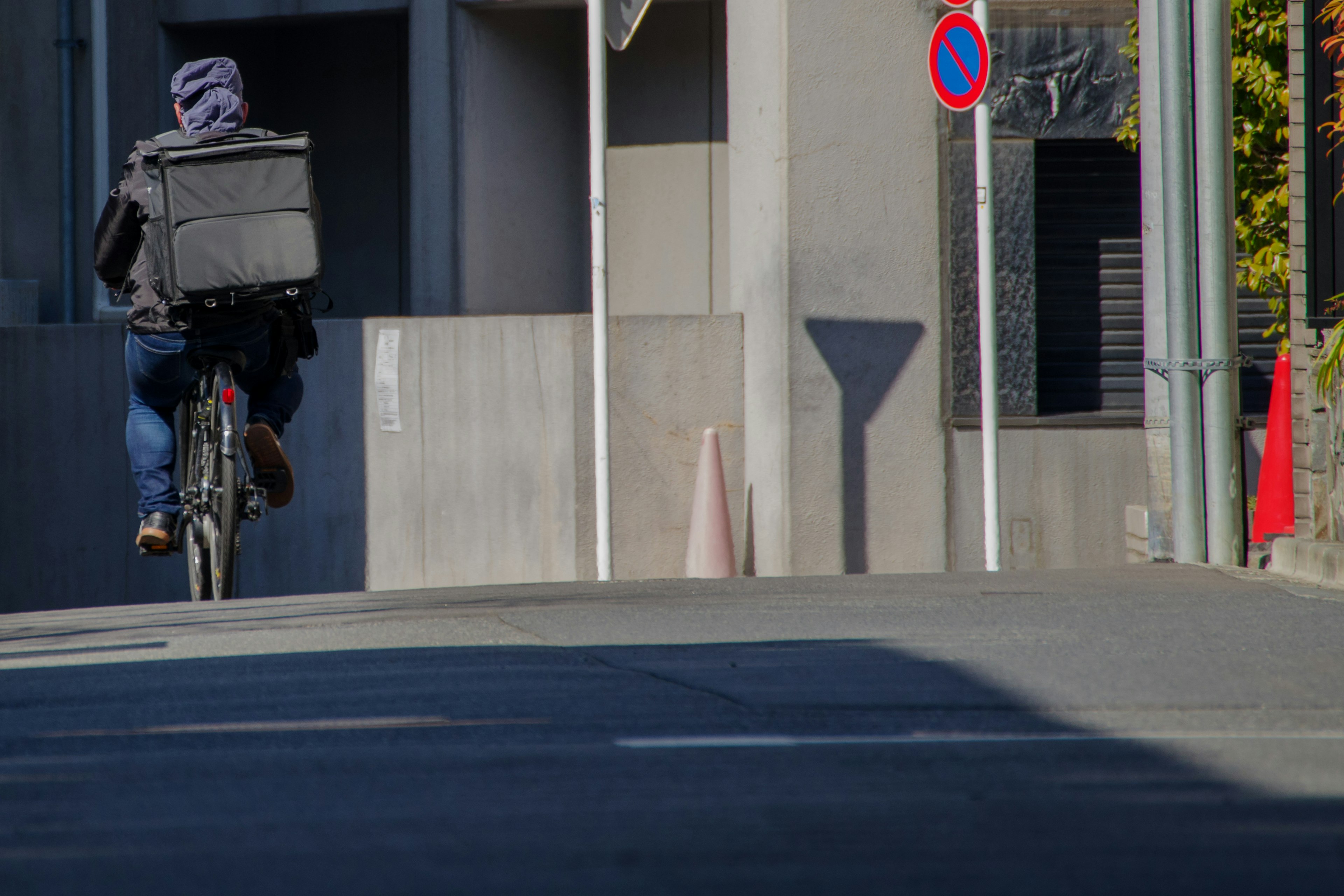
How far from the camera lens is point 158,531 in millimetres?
5617

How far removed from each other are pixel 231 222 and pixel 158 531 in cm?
114

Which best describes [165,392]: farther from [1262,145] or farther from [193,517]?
[1262,145]

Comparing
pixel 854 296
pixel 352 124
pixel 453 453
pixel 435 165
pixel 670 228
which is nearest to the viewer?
pixel 854 296

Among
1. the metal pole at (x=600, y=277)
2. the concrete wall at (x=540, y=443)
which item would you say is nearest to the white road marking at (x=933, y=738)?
the metal pole at (x=600, y=277)

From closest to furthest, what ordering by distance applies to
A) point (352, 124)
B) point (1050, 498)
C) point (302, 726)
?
point (302, 726), point (1050, 498), point (352, 124)

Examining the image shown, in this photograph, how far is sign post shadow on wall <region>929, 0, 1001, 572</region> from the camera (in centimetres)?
791

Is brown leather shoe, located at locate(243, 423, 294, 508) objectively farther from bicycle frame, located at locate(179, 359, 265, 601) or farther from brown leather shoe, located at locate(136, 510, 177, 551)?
brown leather shoe, located at locate(136, 510, 177, 551)

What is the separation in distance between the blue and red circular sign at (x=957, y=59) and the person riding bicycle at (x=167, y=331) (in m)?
3.72

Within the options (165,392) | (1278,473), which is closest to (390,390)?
(165,392)

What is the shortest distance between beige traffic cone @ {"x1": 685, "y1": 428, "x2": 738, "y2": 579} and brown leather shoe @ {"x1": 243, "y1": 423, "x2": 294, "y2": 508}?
10.5 ft

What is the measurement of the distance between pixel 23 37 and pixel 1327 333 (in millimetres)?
8894

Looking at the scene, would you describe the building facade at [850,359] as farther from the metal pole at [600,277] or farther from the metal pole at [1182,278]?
the metal pole at [1182,278]

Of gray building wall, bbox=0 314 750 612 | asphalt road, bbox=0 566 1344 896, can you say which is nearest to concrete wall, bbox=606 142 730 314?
gray building wall, bbox=0 314 750 612

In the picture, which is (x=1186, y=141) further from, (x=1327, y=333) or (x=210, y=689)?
(x=210, y=689)
